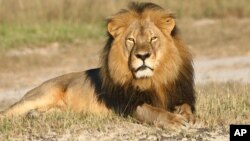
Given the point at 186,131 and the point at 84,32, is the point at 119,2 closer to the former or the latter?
the point at 84,32

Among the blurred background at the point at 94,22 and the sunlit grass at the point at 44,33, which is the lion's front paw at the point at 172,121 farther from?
the sunlit grass at the point at 44,33

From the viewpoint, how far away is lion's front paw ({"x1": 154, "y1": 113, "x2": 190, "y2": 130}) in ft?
18.6

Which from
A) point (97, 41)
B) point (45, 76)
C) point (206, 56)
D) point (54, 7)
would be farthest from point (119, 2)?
point (45, 76)

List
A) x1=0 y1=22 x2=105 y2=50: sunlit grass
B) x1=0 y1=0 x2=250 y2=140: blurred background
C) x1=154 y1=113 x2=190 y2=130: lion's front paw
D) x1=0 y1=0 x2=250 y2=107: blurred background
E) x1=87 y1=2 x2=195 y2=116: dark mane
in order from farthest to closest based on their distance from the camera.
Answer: x1=0 y1=22 x2=105 y2=50: sunlit grass
x1=0 y1=0 x2=250 y2=107: blurred background
x1=0 y1=0 x2=250 y2=140: blurred background
x1=87 y1=2 x2=195 y2=116: dark mane
x1=154 y1=113 x2=190 y2=130: lion's front paw

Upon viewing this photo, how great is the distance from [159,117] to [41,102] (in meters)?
1.78

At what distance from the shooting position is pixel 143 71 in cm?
588

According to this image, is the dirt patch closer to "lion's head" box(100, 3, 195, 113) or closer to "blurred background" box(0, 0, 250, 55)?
"blurred background" box(0, 0, 250, 55)

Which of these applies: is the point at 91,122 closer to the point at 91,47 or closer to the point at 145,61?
the point at 145,61

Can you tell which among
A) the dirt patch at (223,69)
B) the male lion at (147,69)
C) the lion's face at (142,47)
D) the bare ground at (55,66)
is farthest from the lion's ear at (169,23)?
the dirt patch at (223,69)

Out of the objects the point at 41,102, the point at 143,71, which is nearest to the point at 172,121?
the point at 143,71

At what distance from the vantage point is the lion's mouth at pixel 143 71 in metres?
5.87

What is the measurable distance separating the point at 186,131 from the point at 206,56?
7557mm

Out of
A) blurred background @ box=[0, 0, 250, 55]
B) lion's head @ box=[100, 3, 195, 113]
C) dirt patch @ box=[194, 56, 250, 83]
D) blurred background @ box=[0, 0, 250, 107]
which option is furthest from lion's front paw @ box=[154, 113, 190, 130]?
blurred background @ box=[0, 0, 250, 55]

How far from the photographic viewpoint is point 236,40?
1402cm
